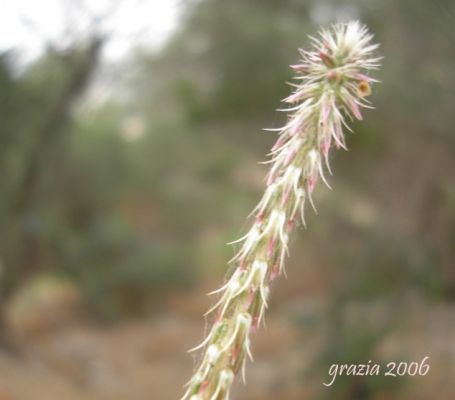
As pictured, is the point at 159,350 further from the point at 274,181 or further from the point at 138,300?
the point at 274,181

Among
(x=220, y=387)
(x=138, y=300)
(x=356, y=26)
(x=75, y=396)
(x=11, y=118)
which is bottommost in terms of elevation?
(x=220, y=387)

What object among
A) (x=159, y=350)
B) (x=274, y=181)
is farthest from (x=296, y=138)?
(x=159, y=350)

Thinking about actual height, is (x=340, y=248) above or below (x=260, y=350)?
above

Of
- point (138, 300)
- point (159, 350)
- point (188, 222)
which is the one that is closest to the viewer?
point (159, 350)

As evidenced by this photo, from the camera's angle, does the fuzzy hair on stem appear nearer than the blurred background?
Yes

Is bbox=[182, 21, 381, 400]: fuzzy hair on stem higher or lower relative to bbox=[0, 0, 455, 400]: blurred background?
lower
